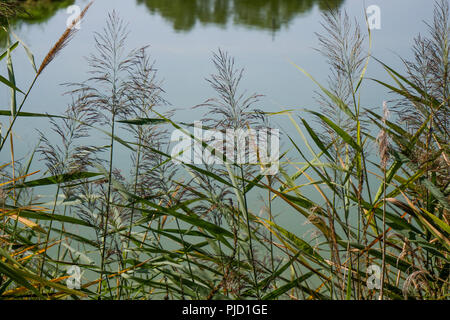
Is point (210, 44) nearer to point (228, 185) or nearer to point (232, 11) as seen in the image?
point (232, 11)

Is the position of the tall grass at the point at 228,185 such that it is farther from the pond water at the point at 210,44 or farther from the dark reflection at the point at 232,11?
the dark reflection at the point at 232,11

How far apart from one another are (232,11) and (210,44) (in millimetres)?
3350

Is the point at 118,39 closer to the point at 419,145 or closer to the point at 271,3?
the point at 419,145

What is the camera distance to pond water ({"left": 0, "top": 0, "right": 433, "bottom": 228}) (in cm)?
535

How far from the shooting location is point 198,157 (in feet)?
A: 4.29

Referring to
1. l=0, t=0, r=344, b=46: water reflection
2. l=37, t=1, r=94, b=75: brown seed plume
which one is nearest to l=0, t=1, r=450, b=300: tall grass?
l=37, t=1, r=94, b=75: brown seed plume

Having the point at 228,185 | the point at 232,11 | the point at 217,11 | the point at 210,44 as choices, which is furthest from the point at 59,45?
the point at 232,11

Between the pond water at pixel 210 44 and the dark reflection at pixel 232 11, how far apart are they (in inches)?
0.8

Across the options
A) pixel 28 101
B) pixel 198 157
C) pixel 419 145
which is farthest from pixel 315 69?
pixel 198 157

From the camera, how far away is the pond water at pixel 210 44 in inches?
211

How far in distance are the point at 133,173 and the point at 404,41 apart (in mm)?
6239

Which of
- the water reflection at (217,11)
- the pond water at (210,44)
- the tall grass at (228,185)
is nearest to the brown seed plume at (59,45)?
the tall grass at (228,185)
